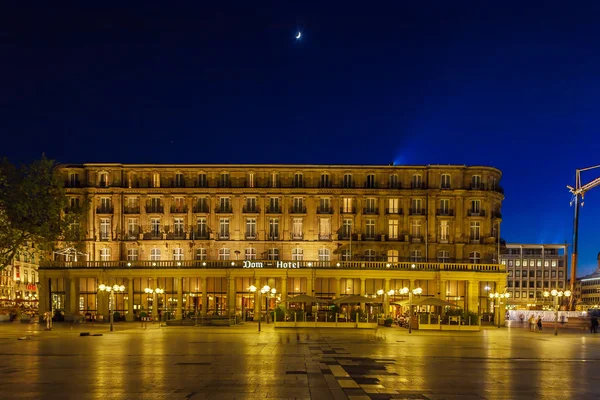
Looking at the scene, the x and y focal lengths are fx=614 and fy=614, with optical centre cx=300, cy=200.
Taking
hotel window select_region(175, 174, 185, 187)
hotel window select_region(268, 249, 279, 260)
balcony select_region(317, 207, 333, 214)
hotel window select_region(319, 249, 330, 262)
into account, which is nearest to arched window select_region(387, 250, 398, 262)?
hotel window select_region(319, 249, 330, 262)

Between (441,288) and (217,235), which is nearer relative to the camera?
(441,288)

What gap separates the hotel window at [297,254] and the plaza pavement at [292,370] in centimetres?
4442

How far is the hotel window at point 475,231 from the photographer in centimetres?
8669

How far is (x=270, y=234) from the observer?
8619 centimetres

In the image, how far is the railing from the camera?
3093 inches

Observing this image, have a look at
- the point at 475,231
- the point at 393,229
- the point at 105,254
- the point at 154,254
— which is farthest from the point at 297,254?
the point at 105,254

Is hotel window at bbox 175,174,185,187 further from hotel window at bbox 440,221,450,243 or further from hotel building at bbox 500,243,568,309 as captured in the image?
hotel building at bbox 500,243,568,309

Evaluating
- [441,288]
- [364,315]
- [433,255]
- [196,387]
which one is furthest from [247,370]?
[433,255]

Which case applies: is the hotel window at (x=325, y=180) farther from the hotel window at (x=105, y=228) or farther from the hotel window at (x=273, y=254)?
the hotel window at (x=105, y=228)

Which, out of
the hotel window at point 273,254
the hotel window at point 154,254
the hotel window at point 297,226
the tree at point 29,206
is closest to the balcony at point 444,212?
the hotel window at point 297,226

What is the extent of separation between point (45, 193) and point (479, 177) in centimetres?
5891

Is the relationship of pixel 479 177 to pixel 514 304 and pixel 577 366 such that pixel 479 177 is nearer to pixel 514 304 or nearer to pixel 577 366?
pixel 577 366

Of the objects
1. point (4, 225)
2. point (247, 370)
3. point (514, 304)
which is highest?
point (4, 225)

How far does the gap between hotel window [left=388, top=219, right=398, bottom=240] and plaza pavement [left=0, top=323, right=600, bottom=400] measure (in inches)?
1776
